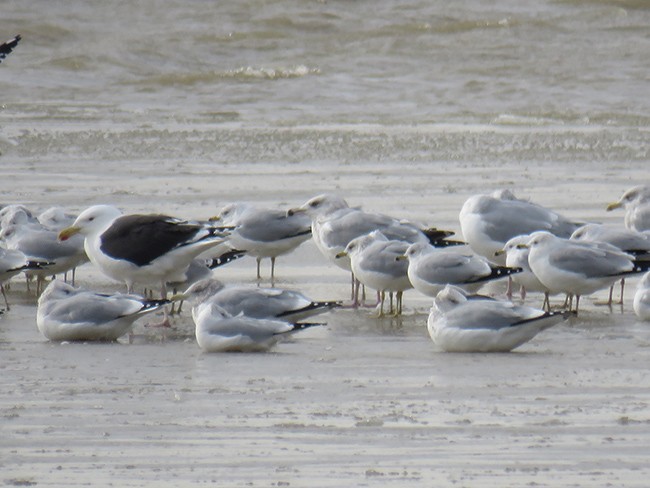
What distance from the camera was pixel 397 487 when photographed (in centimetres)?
555

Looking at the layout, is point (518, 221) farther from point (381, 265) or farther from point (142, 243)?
point (142, 243)

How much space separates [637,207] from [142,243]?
3.81 metres

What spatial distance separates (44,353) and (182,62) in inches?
771

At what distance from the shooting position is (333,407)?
22.5ft

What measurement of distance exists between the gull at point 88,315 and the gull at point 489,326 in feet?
5.31

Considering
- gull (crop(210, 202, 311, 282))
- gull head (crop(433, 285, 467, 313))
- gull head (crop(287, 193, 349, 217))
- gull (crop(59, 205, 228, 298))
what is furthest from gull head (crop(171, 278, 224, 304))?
gull head (crop(287, 193, 349, 217))

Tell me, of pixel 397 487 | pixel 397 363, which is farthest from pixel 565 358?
pixel 397 487

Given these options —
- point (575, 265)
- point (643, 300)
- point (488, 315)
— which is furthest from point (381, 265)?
point (643, 300)

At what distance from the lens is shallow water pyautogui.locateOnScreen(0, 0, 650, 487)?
6094mm

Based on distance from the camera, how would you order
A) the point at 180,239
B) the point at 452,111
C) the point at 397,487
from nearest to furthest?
the point at 397,487, the point at 180,239, the point at 452,111

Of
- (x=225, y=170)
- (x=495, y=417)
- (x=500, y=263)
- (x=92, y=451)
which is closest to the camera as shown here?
(x=92, y=451)

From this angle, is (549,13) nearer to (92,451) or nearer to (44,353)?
(44,353)

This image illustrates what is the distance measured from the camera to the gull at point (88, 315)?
8.51m

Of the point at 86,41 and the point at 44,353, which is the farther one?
the point at 86,41
